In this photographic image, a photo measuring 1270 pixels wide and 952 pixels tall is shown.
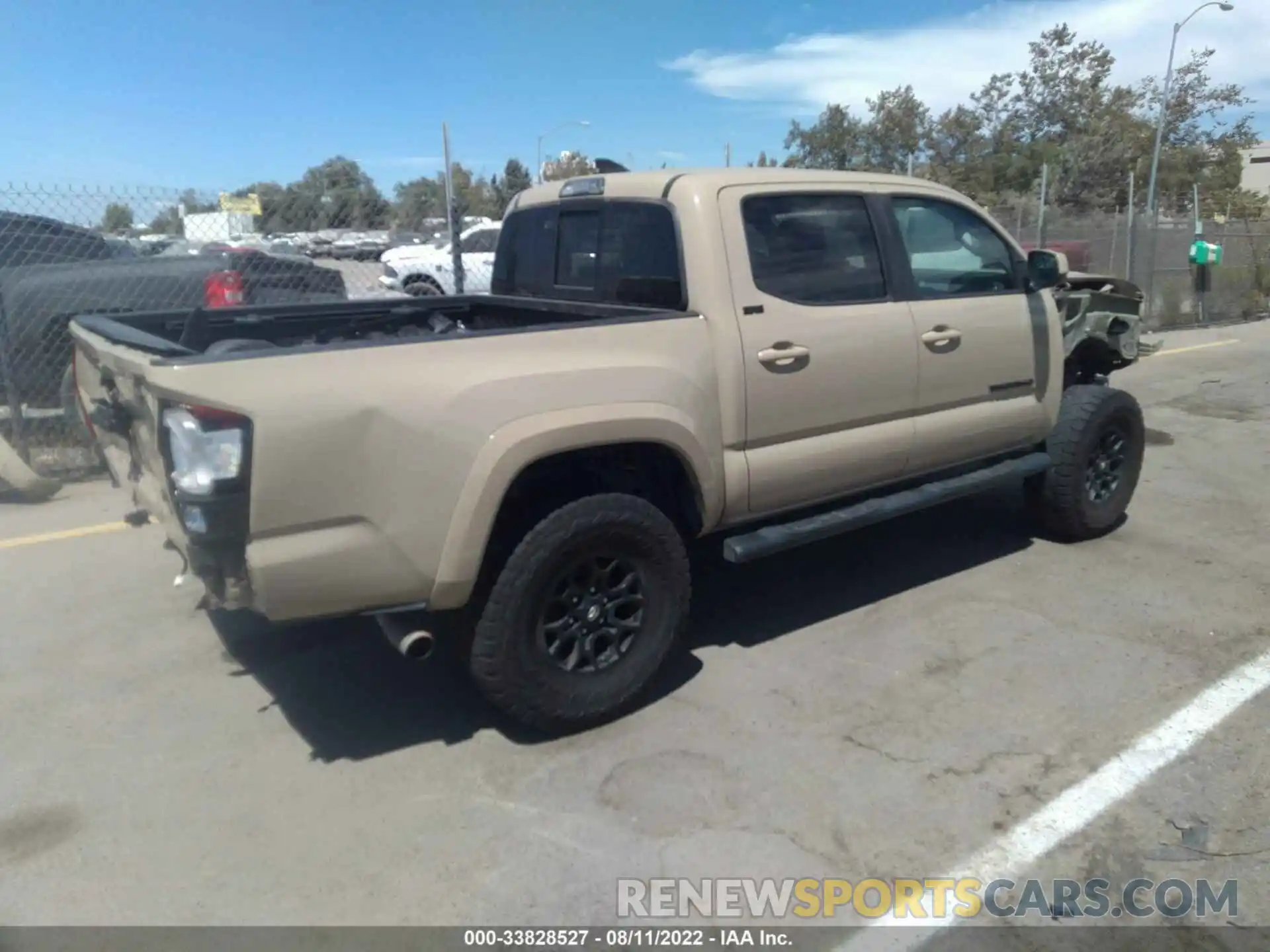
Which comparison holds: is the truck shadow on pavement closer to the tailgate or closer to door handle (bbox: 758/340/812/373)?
the tailgate

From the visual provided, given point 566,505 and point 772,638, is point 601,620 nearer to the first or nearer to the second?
point 566,505

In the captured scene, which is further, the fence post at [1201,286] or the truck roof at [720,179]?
the fence post at [1201,286]

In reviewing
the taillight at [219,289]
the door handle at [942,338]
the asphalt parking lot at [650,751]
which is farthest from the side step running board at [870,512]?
the taillight at [219,289]

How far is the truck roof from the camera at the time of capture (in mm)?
4098

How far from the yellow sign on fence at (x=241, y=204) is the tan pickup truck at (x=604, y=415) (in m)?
4.92

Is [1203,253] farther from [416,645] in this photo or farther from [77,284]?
[416,645]

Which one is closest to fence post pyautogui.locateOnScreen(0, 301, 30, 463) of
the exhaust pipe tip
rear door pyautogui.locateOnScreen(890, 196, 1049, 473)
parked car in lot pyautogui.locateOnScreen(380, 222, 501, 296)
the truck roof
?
the truck roof

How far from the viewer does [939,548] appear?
571cm

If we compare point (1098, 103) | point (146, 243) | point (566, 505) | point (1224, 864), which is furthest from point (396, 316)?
point (1098, 103)

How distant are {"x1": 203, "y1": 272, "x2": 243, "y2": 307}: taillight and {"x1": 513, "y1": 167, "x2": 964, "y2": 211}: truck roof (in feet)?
15.0

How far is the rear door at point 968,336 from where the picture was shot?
467 centimetres

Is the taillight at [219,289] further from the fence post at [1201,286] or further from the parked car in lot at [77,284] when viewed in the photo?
the fence post at [1201,286]

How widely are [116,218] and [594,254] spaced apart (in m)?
5.62

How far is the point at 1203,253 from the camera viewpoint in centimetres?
1670
